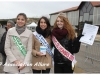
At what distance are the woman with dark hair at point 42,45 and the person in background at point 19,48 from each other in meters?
0.22

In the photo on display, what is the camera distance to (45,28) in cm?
407

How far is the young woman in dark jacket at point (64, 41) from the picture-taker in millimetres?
4184

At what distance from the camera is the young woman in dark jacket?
4.18m

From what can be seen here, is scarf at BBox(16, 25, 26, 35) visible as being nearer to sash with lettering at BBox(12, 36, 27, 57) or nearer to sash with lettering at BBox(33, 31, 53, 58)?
sash with lettering at BBox(12, 36, 27, 57)

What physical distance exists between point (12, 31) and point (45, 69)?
3.30 ft

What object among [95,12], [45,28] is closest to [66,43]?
[45,28]

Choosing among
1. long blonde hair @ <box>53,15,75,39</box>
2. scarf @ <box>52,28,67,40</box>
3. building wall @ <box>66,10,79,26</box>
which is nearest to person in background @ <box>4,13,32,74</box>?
scarf @ <box>52,28,67,40</box>

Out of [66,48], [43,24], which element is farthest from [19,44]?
[66,48]

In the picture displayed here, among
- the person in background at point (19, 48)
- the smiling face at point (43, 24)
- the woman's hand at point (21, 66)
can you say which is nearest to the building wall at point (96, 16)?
the smiling face at point (43, 24)

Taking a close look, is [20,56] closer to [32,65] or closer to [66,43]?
[32,65]

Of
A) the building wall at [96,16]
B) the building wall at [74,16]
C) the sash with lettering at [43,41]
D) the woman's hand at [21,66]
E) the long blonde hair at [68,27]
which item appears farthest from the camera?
the building wall at [74,16]

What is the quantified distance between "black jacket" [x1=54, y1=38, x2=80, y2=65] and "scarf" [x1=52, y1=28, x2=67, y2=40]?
82mm

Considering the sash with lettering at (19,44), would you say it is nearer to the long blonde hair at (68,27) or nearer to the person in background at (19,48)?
the person in background at (19,48)

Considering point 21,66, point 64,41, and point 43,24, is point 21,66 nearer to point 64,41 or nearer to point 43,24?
point 43,24
